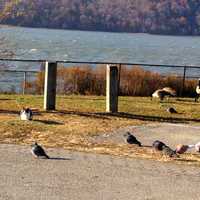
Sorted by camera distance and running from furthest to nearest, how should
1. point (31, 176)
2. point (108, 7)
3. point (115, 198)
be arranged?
point (108, 7) < point (31, 176) < point (115, 198)

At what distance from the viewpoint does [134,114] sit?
15820 mm

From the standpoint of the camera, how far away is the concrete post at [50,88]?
15.9 metres

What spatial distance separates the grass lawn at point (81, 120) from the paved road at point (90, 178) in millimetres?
871

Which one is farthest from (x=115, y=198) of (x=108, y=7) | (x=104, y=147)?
(x=108, y=7)

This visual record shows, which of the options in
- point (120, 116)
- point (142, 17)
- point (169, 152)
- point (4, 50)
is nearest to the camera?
point (169, 152)

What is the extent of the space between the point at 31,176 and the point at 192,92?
16.1 metres

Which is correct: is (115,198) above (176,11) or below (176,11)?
below

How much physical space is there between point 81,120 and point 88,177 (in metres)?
5.21

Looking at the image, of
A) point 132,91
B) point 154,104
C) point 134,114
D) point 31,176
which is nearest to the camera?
point 31,176

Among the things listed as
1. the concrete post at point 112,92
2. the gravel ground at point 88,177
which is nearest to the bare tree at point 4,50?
the concrete post at point 112,92

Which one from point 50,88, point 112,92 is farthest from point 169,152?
point 50,88

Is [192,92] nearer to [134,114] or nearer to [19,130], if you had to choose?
[134,114]

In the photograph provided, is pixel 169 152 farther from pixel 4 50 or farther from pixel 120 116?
pixel 4 50

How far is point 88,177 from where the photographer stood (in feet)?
29.7
